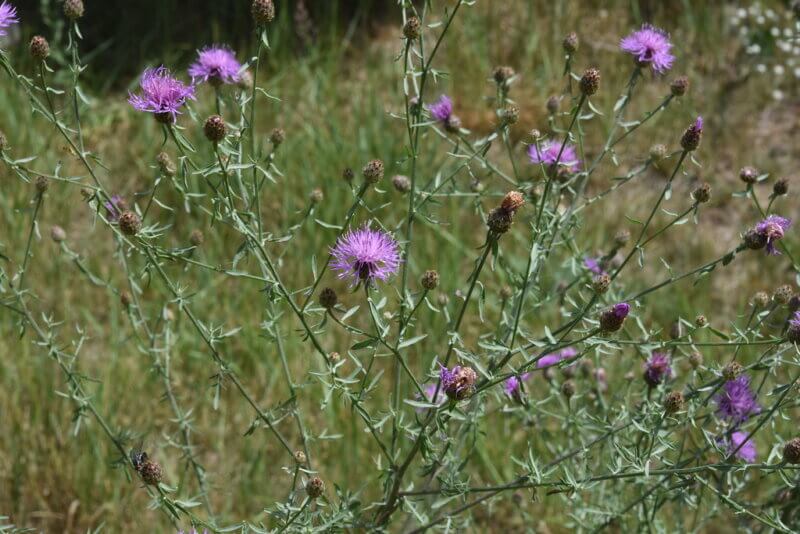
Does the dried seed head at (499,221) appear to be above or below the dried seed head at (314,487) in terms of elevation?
above

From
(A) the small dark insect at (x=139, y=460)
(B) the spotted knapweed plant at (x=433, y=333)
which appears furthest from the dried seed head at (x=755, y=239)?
(A) the small dark insect at (x=139, y=460)

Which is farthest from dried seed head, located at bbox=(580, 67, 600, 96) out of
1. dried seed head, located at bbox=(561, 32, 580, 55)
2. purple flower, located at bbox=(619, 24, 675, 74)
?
purple flower, located at bbox=(619, 24, 675, 74)

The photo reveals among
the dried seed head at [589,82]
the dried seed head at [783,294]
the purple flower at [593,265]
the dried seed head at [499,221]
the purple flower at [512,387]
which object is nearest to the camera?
the dried seed head at [499,221]

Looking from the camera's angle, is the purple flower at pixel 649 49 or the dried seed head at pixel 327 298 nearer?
the dried seed head at pixel 327 298

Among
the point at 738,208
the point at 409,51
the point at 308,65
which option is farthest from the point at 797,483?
the point at 308,65

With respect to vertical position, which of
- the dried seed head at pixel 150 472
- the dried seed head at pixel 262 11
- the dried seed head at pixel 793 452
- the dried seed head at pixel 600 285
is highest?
the dried seed head at pixel 262 11

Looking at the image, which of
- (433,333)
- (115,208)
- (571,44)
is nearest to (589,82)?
(571,44)

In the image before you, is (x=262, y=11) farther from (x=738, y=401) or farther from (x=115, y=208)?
(x=738, y=401)

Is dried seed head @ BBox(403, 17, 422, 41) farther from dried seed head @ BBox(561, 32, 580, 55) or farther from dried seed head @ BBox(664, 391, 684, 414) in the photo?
dried seed head @ BBox(664, 391, 684, 414)

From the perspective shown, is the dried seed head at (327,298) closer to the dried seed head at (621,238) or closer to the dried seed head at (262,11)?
the dried seed head at (262,11)
